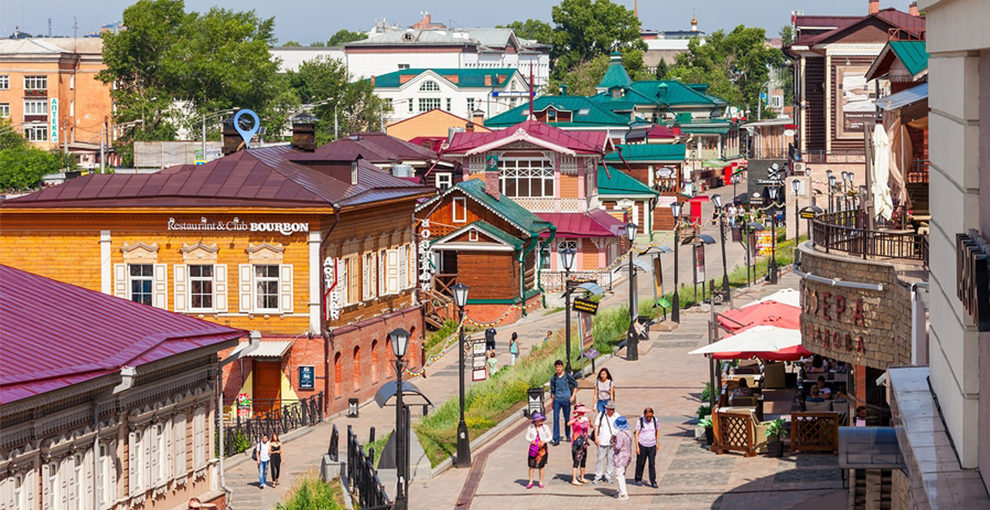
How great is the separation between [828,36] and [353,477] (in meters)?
A: 58.9

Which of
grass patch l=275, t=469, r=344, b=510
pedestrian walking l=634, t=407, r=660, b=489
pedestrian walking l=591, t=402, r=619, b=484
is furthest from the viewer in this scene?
pedestrian walking l=634, t=407, r=660, b=489

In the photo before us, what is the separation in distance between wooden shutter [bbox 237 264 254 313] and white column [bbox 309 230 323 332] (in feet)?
5.36

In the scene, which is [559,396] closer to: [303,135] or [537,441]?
[537,441]

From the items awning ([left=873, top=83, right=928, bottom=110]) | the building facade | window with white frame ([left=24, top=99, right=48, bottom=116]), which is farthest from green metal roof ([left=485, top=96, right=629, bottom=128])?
awning ([left=873, top=83, right=928, bottom=110])

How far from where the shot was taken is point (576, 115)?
108500mm

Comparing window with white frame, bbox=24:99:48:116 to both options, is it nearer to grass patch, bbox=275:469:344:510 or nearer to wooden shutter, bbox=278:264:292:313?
wooden shutter, bbox=278:264:292:313

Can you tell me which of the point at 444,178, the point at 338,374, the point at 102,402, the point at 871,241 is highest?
the point at 444,178

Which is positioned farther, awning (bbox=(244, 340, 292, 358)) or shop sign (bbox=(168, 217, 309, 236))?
shop sign (bbox=(168, 217, 309, 236))

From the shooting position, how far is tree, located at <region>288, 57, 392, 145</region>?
513ft

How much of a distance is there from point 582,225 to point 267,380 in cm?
2792

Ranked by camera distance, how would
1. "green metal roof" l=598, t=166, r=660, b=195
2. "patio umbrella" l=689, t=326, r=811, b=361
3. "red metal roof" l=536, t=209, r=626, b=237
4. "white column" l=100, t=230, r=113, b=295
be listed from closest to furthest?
"patio umbrella" l=689, t=326, r=811, b=361 < "white column" l=100, t=230, r=113, b=295 < "red metal roof" l=536, t=209, r=626, b=237 < "green metal roof" l=598, t=166, r=660, b=195

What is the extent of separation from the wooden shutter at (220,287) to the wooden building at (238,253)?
0.09 ft

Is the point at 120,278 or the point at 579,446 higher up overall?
the point at 120,278

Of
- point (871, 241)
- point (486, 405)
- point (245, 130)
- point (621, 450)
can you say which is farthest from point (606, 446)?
point (245, 130)
